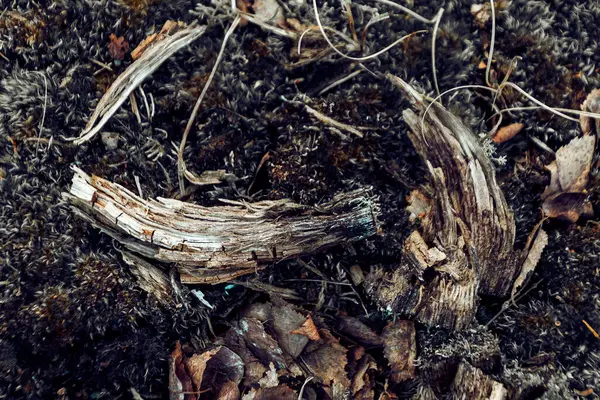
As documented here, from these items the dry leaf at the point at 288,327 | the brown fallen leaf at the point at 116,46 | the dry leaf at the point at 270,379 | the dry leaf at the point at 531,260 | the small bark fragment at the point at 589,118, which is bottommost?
the dry leaf at the point at 270,379

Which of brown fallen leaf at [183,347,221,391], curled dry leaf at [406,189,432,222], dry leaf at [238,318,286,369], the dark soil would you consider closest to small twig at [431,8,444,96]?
the dark soil

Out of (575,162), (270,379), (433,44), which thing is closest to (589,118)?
(575,162)

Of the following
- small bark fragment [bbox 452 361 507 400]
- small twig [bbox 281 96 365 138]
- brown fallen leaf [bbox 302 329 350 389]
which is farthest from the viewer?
small twig [bbox 281 96 365 138]

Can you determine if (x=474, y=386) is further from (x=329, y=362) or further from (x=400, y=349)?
(x=329, y=362)

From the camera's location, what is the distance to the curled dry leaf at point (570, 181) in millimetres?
2557

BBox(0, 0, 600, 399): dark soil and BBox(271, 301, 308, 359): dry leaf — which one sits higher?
BBox(0, 0, 600, 399): dark soil

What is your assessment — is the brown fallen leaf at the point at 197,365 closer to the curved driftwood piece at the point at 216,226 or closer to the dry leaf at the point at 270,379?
the dry leaf at the point at 270,379

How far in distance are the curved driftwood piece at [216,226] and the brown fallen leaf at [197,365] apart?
15.6 inches

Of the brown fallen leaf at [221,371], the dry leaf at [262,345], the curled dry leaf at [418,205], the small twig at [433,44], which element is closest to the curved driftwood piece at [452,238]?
the curled dry leaf at [418,205]

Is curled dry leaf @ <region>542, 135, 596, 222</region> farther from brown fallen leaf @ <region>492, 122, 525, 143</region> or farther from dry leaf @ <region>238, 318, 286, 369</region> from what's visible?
dry leaf @ <region>238, 318, 286, 369</region>

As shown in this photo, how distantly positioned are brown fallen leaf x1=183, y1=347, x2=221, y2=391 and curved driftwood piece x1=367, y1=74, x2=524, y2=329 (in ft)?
3.20

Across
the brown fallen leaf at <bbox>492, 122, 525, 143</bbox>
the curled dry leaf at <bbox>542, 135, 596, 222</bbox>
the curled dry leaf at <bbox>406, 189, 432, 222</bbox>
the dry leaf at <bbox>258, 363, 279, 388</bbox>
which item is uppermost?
the brown fallen leaf at <bbox>492, 122, 525, 143</bbox>

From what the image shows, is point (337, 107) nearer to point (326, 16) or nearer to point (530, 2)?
point (326, 16)

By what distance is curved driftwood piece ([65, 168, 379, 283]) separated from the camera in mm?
2406
